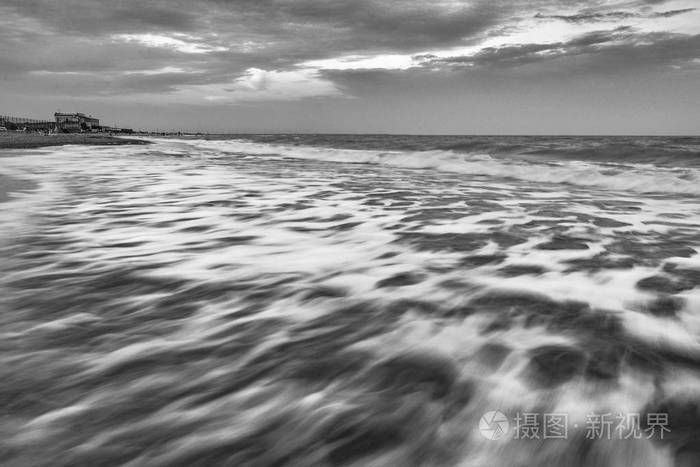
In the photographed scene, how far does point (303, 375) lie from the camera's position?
1725 mm

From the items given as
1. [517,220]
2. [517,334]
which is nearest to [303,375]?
[517,334]

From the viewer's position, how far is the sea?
4.44 feet

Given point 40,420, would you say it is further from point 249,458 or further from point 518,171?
point 518,171

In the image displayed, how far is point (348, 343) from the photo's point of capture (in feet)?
6.51

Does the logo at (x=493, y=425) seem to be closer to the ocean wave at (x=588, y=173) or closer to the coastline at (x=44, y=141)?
the ocean wave at (x=588, y=173)

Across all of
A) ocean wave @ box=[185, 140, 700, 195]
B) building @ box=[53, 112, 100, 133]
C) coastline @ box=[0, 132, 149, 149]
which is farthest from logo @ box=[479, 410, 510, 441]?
building @ box=[53, 112, 100, 133]

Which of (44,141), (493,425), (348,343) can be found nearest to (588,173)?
(348,343)

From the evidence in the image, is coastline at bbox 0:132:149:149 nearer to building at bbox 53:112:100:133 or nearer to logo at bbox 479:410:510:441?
logo at bbox 479:410:510:441

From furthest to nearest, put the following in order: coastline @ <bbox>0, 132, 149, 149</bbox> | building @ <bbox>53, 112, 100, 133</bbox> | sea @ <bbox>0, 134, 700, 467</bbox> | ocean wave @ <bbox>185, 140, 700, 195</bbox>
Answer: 1. building @ <bbox>53, 112, 100, 133</bbox>
2. coastline @ <bbox>0, 132, 149, 149</bbox>
3. ocean wave @ <bbox>185, 140, 700, 195</bbox>
4. sea @ <bbox>0, 134, 700, 467</bbox>

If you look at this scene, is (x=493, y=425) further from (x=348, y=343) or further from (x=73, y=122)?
(x=73, y=122)

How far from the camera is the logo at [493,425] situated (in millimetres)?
1391

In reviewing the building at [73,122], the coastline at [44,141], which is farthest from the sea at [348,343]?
the building at [73,122]

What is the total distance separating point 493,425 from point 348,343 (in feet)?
2.35

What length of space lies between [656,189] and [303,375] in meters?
8.62
